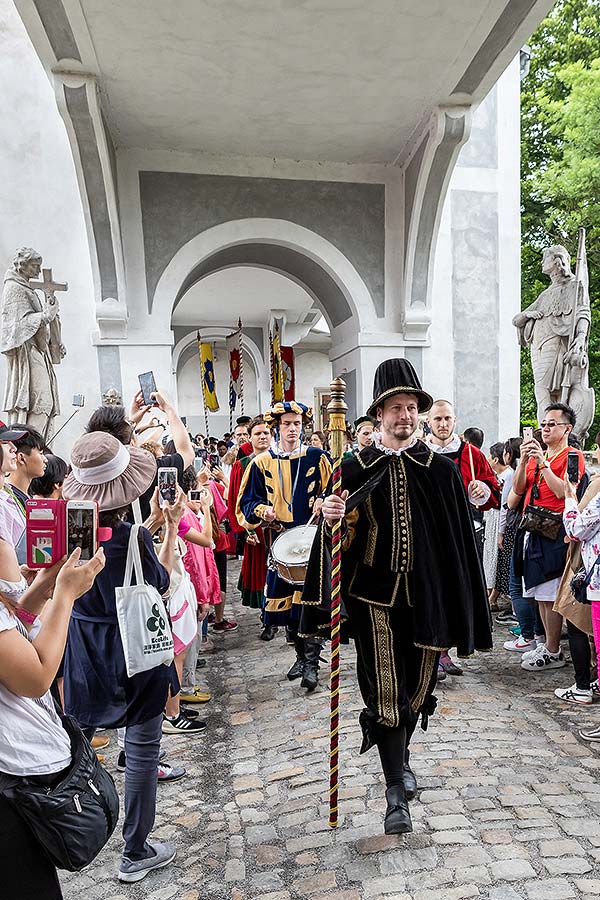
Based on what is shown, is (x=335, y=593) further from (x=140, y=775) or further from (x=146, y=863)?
(x=146, y=863)

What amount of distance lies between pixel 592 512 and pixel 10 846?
346cm

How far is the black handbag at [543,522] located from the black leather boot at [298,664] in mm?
1880

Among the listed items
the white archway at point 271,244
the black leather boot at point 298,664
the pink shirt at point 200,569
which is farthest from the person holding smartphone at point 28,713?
the white archway at point 271,244

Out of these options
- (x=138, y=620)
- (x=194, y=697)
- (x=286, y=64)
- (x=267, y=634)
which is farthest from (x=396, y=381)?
(x=286, y=64)

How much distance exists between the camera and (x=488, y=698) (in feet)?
15.9

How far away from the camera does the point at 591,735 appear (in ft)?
13.6

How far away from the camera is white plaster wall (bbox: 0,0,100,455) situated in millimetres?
9148

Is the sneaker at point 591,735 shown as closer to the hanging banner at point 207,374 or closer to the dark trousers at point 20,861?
the dark trousers at point 20,861

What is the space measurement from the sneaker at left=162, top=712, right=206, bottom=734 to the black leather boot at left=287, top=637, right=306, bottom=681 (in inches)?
35.8

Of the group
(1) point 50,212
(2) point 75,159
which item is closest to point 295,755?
(2) point 75,159

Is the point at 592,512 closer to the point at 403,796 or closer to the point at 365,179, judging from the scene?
the point at 403,796

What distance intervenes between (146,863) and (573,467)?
3.62 metres

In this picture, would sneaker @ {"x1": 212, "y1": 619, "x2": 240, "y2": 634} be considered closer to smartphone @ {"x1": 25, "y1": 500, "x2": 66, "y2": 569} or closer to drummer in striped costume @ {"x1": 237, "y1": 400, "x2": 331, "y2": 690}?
drummer in striped costume @ {"x1": 237, "y1": 400, "x2": 331, "y2": 690}

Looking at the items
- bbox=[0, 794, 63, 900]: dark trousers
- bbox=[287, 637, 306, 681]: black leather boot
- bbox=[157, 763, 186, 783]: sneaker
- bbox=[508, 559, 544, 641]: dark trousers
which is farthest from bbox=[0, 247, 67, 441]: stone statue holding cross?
bbox=[0, 794, 63, 900]: dark trousers
